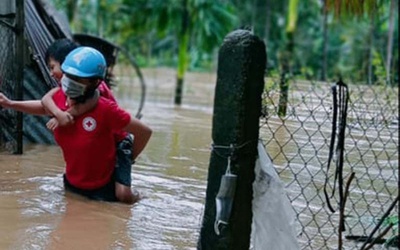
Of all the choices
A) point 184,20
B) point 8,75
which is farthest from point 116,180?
point 184,20

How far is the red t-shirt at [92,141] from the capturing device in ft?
13.4

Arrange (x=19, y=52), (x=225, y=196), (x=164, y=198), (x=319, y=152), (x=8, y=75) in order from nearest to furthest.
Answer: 1. (x=225, y=196)
2. (x=319, y=152)
3. (x=164, y=198)
4. (x=19, y=52)
5. (x=8, y=75)

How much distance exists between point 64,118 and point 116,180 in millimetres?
547

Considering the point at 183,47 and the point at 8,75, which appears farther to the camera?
the point at 183,47

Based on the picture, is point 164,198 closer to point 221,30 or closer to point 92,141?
point 92,141

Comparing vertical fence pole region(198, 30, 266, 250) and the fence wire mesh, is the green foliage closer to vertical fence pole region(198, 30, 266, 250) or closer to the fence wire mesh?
the fence wire mesh

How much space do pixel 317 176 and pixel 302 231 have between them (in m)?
0.40

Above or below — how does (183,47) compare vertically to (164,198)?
above

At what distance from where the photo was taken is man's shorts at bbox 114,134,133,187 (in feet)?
14.0

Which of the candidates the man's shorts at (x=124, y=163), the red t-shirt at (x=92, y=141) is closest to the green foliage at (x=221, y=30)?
the man's shorts at (x=124, y=163)

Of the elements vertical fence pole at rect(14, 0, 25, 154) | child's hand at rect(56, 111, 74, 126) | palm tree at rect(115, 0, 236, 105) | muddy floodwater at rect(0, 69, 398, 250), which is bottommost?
muddy floodwater at rect(0, 69, 398, 250)

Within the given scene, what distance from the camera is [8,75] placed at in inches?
A: 224

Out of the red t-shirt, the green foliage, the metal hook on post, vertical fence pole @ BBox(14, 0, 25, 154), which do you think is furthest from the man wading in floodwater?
the green foliage

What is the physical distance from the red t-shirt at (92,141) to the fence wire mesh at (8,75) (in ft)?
5.23
